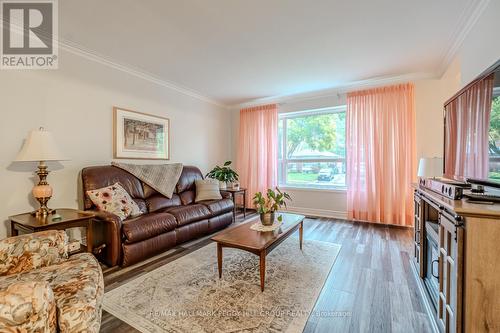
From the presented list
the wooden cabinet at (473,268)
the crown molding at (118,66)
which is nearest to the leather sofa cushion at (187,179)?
the crown molding at (118,66)

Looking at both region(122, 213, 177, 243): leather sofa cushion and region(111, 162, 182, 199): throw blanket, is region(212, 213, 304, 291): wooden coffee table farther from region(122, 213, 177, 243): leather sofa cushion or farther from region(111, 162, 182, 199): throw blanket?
region(111, 162, 182, 199): throw blanket

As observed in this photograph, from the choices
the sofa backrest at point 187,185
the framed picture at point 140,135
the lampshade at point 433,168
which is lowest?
the sofa backrest at point 187,185

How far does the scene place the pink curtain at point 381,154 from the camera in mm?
3689

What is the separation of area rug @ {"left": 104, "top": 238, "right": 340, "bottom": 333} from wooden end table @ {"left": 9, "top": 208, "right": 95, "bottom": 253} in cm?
74

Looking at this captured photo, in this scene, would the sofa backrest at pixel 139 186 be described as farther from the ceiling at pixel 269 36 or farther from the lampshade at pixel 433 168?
the lampshade at pixel 433 168

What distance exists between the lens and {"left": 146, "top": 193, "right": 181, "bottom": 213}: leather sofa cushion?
3.23 m

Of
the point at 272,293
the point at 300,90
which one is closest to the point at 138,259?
the point at 272,293

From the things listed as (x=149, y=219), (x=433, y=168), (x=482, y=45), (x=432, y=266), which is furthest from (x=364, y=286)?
(x=482, y=45)

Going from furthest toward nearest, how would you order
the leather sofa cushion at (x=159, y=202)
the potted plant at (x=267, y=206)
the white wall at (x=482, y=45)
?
the leather sofa cushion at (x=159, y=202), the potted plant at (x=267, y=206), the white wall at (x=482, y=45)

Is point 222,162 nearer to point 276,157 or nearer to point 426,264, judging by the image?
point 276,157

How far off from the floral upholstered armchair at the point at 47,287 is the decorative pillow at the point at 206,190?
2227 mm

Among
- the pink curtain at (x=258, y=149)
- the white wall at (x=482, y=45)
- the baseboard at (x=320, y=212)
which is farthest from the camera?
the pink curtain at (x=258, y=149)

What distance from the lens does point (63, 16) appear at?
7.21ft

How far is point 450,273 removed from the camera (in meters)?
1.26
